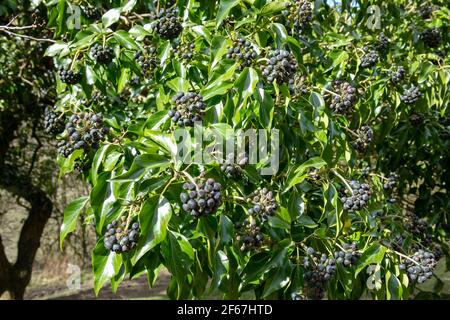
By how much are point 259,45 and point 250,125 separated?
30cm

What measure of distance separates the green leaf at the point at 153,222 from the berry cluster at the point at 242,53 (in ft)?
2.03

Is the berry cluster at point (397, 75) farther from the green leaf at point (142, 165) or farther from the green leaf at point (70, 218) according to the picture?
the green leaf at point (70, 218)

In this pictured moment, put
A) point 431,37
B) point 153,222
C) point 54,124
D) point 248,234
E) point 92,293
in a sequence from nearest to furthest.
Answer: point 153,222, point 248,234, point 54,124, point 431,37, point 92,293

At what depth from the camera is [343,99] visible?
224cm

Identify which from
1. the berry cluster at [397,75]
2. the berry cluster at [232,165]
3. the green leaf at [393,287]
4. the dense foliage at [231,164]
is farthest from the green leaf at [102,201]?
the berry cluster at [397,75]

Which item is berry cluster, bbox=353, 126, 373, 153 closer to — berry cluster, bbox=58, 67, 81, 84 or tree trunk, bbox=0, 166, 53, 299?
berry cluster, bbox=58, 67, 81, 84

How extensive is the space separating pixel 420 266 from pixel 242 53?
40.6 inches

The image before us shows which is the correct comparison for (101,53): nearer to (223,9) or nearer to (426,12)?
(223,9)

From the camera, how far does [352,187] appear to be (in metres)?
2.00

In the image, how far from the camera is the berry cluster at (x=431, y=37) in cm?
328

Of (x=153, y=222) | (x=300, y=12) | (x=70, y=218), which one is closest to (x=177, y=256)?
(x=153, y=222)

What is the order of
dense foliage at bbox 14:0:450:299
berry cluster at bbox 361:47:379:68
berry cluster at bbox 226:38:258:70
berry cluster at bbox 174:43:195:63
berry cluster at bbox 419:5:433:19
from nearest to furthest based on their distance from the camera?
dense foliage at bbox 14:0:450:299
berry cluster at bbox 226:38:258:70
berry cluster at bbox 174:43:195:63
berry cluster at bbox 361:47:379:68
berry cluster at bbox 419:5:433:19

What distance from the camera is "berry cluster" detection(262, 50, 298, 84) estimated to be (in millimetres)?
1744

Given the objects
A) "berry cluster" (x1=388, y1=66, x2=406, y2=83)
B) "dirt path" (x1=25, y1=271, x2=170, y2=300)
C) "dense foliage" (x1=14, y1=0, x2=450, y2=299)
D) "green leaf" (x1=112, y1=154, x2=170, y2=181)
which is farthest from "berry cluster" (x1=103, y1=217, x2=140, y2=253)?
"dirt path" (x1=25, y1=271, x2=170, y2=300)
